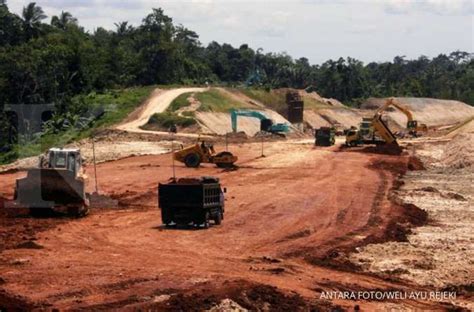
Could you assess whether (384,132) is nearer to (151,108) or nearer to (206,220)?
(151,108)

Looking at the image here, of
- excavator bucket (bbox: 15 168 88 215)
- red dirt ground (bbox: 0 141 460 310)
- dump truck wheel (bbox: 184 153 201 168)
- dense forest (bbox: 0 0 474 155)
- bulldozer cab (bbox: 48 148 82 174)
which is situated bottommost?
red dirt ground (bbox: 0 141 460 310)

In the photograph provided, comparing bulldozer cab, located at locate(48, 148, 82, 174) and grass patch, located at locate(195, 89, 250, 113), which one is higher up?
grass patch, located at locate(195, 89, 250, 113)

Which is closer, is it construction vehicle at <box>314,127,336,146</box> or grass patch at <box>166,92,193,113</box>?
construction vehicle at <box>314,127,336,146</box>

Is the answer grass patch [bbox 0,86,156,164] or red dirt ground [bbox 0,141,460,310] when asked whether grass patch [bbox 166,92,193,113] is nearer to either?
grass patch [bbox 0,86,156,164]

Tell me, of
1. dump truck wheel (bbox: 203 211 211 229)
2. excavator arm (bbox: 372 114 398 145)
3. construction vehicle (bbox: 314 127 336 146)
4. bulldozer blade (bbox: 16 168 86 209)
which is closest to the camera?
dump truck wheel (bbox: 203 211 211 229)

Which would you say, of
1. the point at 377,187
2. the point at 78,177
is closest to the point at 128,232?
the point at 78,177

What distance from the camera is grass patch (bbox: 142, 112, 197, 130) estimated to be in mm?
75375

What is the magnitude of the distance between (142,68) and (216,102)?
20.1 metres

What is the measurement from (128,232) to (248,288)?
31.9 feet

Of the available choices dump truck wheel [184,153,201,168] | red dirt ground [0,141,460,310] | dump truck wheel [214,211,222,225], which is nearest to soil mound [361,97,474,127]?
dump truck wheel [184,153,201,168]

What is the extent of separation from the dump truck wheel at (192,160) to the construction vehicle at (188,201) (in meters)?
23.3

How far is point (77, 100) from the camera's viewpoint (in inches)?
3317

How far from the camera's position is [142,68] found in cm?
10650

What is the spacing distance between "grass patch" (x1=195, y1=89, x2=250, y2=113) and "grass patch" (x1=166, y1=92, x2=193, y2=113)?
143 cm
